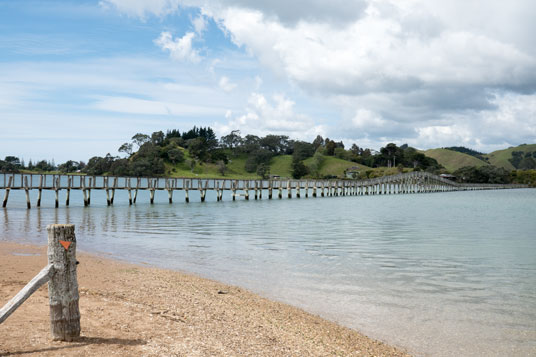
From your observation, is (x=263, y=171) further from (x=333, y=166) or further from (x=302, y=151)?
(x=333, y=166)

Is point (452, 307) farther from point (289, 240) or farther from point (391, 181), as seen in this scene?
point (391, 181)

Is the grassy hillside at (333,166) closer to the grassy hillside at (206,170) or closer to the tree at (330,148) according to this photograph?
the tree at (330,148)

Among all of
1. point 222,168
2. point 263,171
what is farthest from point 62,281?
point 263,171

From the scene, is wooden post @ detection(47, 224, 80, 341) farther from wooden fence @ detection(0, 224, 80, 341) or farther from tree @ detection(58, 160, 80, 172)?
tree @ detection(58, 160, 80, 172)

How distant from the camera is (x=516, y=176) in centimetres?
16325

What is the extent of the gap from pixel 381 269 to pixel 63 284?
448 inches

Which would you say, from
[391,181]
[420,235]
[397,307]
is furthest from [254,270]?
[391,181]

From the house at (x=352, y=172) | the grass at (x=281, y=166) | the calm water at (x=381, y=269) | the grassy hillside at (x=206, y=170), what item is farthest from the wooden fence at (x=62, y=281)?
the grass at (x=281, y=166)

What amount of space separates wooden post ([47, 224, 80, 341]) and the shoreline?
21cm

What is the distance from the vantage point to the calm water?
905cm

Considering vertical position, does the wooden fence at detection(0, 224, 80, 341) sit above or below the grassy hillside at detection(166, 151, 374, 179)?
below

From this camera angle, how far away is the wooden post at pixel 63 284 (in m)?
5.98

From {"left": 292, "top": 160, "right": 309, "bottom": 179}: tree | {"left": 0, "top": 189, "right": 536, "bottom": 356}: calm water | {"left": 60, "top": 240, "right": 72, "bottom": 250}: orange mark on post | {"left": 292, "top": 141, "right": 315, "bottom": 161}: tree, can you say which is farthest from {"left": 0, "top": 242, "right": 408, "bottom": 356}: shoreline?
{"left": 292, "top": 141, "right": 315, "bottom": 161}: tree

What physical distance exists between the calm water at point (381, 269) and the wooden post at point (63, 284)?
541 cm
